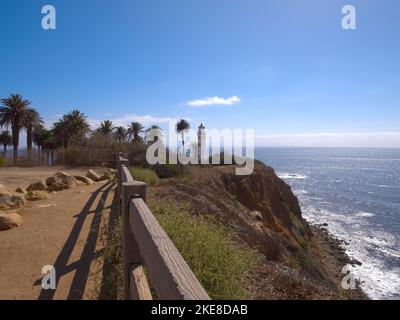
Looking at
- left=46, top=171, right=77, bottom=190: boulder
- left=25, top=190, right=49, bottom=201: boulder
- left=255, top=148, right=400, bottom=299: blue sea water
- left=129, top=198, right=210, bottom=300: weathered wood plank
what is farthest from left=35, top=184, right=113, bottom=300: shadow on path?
left=255, top=148, right=400, bottom=299: blue sea water

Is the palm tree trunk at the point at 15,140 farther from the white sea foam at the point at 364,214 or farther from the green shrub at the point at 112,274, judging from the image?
the white sea foam at the point at 364,214

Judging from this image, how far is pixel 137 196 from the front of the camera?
284 cm

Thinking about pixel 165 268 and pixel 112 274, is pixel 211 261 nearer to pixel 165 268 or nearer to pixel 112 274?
pixel 112 274

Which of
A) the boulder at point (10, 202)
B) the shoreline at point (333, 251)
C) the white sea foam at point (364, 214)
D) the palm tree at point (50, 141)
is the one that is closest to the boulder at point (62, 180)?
the boulder at point (10, 202)

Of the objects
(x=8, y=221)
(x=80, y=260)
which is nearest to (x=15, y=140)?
(x=8, y=221)

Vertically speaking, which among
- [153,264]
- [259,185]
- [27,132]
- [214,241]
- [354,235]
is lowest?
[354,235]

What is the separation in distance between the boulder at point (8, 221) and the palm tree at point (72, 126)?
113 ft

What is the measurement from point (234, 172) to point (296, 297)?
22.6 meters

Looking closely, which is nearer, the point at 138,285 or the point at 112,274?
the point at 138,285

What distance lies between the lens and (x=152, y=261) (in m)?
1.65

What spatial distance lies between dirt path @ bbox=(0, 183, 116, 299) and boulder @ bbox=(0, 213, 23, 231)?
0.48 ft

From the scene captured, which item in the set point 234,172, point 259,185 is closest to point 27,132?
point 234,172
